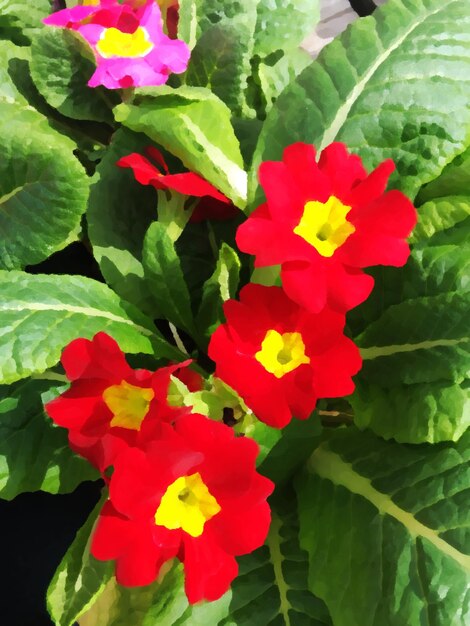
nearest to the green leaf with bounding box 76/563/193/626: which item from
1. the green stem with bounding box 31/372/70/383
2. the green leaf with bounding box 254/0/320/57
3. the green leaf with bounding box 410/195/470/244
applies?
the green stem with bounding box 31/372/70/383

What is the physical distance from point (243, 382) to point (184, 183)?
25 cm

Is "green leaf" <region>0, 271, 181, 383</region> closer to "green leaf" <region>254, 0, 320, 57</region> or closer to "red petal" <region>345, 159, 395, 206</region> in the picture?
"red petal" <region>345, 159, 395, 206</region>

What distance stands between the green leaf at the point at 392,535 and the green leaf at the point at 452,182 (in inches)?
11.5

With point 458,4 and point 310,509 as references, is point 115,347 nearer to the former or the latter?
point 310,509

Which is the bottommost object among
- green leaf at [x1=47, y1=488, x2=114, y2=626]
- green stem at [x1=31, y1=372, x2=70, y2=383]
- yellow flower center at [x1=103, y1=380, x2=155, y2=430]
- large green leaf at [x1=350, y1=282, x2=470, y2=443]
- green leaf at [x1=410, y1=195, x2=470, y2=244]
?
green leaf at [x1=47, y1=488, x2=114, y2=626]

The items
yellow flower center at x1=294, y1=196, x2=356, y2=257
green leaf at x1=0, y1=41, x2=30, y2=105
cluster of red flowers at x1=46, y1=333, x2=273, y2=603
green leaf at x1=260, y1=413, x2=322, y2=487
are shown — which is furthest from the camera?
green leaf at x1=0, y1=41, x2=30, y2=105

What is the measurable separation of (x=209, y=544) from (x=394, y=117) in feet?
1.58

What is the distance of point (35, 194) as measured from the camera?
0.75 m

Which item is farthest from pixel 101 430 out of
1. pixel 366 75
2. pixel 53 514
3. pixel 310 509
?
pixel 366 75

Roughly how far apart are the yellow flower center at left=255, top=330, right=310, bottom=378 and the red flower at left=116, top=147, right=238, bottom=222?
0.62 feet

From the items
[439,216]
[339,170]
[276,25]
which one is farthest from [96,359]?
[276,25]

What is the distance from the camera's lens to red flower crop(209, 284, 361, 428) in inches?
22.3

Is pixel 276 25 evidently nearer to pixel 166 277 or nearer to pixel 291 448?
pixel 166 277

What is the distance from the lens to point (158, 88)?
78 cm
